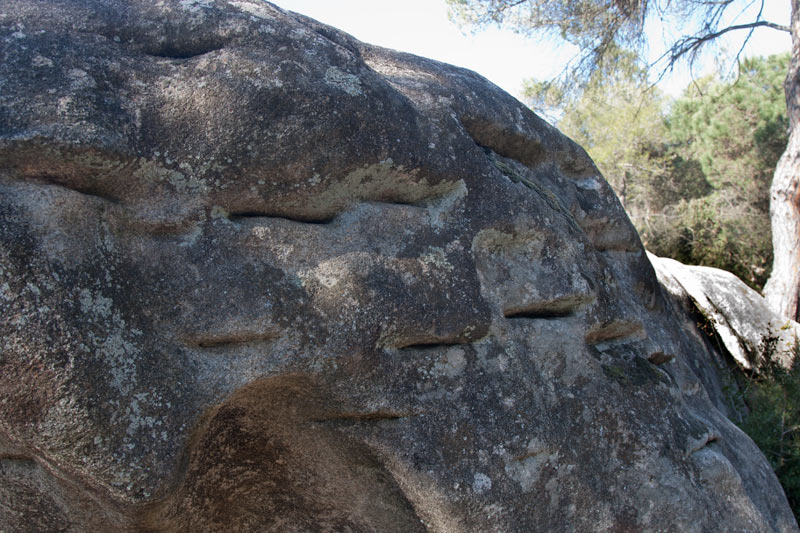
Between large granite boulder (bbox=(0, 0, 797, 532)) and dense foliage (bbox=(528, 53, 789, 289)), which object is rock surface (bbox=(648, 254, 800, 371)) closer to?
large granite boulder (bbox=(0, 0, 797, 532))

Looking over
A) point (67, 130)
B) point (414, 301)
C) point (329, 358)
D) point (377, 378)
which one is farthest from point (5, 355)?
point (414, 301)

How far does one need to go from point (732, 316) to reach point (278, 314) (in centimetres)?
525

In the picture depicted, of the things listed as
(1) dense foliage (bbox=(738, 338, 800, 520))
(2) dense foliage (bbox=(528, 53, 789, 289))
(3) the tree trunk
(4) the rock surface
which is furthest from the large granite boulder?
(2) dense foliage (bbox=(528, 53, 789, 289))

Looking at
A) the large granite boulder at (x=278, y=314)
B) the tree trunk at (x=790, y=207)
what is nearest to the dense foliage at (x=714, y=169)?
the tree trunk at (x=790, y=207)

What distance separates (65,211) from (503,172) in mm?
2056

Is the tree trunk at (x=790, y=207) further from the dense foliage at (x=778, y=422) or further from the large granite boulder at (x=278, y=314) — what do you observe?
the large granite boulder at (x=278, y=314)

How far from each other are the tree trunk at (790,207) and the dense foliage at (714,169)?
235 centimetres

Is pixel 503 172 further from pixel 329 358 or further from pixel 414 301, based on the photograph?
pixel 329 358

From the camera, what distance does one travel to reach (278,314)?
258cm

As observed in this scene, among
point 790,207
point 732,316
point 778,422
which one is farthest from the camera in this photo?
point 790,207

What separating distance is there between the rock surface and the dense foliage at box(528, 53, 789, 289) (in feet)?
19.2

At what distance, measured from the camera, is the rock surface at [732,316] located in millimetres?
6391

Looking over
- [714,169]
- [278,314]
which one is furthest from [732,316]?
[714,169]

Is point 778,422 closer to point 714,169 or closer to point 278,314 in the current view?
point 278,314
